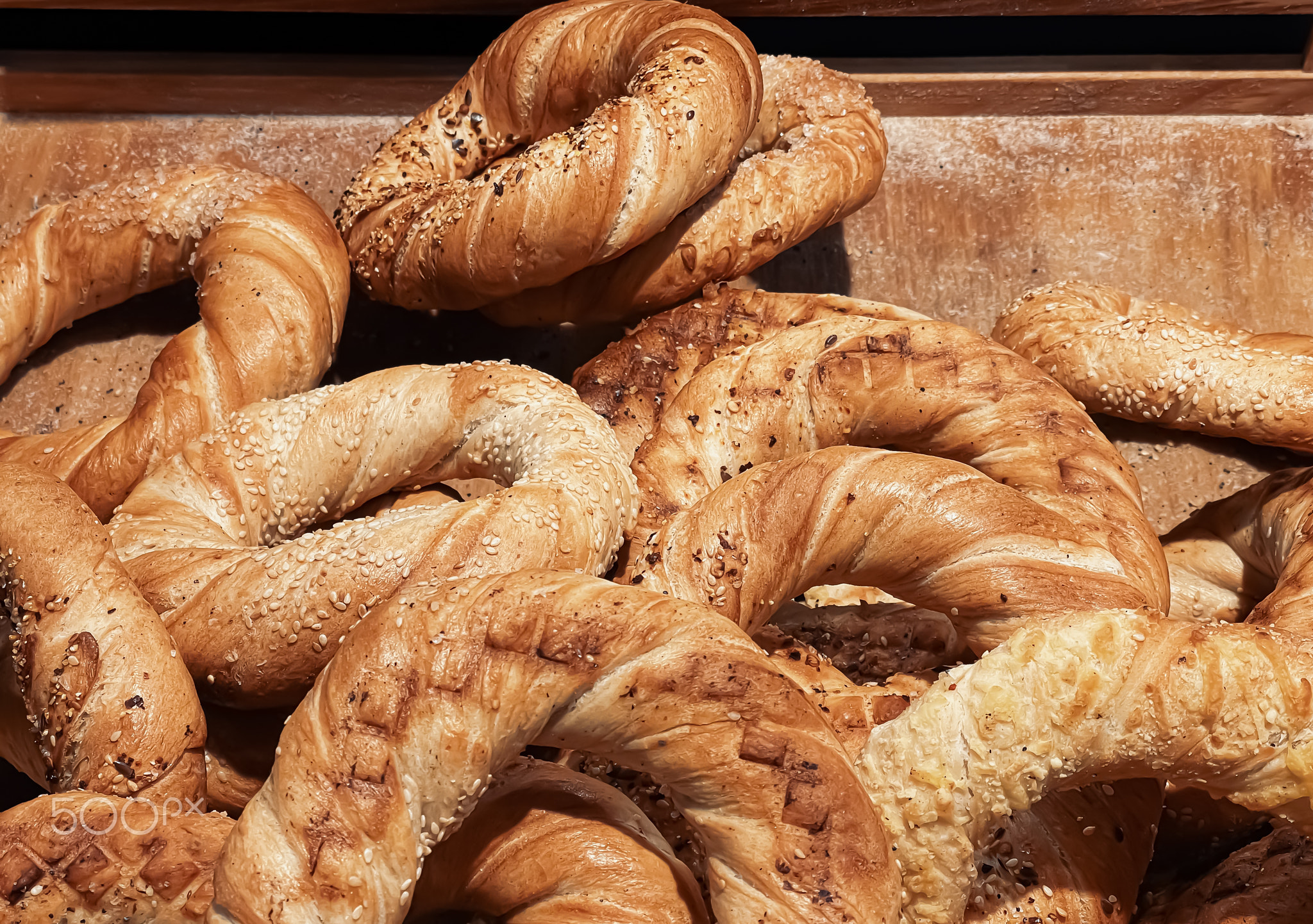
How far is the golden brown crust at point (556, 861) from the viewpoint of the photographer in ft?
4.92

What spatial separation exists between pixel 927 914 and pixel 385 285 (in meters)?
1.64

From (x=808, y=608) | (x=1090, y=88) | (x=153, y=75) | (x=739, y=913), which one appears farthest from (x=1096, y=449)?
(x=153, y=75)

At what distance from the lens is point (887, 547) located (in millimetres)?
1765

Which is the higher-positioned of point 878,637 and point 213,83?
point 213,83

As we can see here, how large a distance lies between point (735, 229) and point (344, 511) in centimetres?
99

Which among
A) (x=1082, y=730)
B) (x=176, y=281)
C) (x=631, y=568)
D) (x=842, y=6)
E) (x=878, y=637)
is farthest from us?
(x=842, y=6)

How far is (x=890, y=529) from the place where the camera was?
5.75 ft

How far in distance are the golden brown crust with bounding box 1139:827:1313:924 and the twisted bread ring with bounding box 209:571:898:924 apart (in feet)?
1.81

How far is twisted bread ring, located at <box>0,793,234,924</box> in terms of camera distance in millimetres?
1452

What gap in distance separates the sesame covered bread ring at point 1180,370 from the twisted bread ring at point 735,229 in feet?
1.67

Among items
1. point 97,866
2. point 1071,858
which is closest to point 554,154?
point 97,866

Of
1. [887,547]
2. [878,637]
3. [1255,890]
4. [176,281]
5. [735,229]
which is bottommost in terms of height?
[1255,890]

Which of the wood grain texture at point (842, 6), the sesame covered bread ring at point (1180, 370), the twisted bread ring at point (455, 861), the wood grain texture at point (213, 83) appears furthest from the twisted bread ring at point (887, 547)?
the wood grain texture at point (213, 83)

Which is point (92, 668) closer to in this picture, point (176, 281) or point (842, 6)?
point (176, 281)
